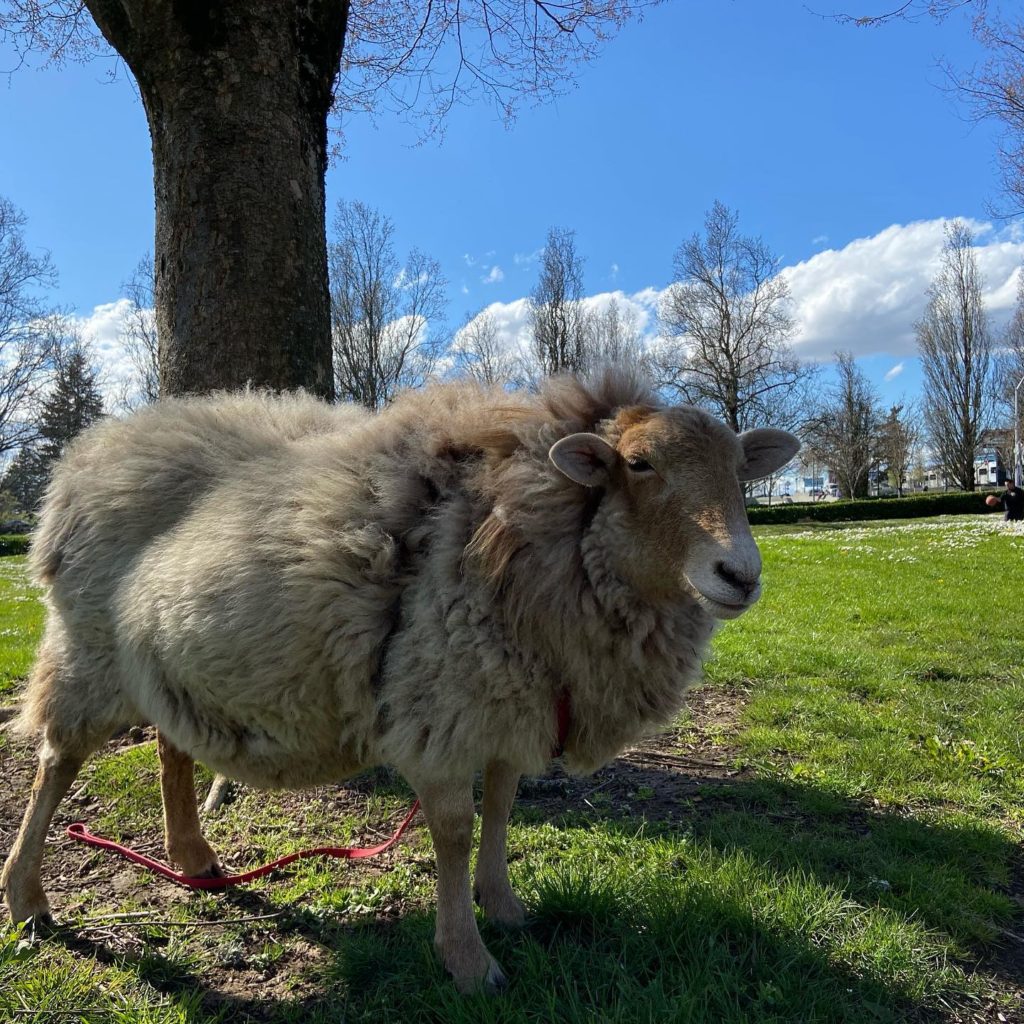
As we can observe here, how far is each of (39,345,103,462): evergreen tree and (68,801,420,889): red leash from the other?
4902 centimetres

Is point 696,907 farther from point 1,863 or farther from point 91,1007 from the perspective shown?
point 1,863

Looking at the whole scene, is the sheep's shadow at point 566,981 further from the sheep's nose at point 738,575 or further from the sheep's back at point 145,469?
the sheep's back at point 145,469

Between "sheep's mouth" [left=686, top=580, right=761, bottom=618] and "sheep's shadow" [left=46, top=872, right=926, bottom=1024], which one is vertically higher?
"sheep's mouth" [left=686, top=580, right=761, bottom=618]

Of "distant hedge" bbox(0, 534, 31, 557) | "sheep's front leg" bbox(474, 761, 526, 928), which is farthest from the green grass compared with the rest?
"distant hedge" bbox(0, 534, 31, 557)

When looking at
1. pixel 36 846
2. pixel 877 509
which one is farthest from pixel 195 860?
pixel 877 509

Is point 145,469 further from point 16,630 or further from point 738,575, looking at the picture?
point 16,630

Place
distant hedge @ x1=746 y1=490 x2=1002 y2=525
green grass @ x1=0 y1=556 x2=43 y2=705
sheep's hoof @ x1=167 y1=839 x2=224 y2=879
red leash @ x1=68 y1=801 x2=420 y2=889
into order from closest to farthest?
red leash @ x1=68 y1=801 x2=420 y2=889 → sheep's hoof @ x1=167 y1=839 x2=224 y2=879 → green grass @ x1=0 y1=556 x2=43 y2=705 → distant hedge @ x1=746 y1=490 x2=1002 y2=525

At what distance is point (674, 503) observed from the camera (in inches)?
84.4

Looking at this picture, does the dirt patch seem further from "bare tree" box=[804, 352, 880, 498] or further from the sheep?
"bare tree" box=[804, 352, 880, 498]

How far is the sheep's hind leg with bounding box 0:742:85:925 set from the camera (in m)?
2.79

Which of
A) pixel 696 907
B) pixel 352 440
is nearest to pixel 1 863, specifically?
pixel 352 440

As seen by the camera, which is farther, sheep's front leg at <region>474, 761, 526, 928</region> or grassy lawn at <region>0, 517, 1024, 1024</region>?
sheep's front leg at <region>474, 761, 526, 928</region>

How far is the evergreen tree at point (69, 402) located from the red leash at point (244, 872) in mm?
49017

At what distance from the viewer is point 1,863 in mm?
3229
